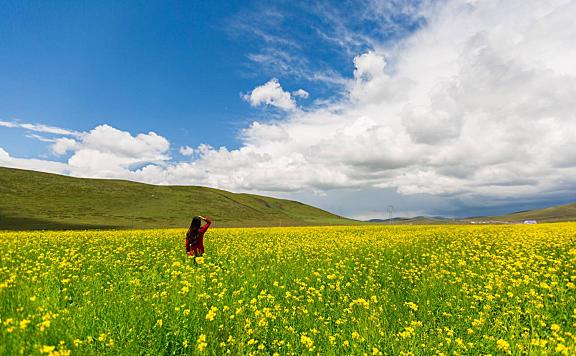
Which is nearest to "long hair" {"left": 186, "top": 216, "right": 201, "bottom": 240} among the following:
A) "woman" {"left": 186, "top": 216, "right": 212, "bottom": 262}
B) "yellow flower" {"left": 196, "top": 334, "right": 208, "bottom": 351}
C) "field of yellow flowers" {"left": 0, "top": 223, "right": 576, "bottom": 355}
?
"woman" {"left": 186, "top": 216, "right": 212, "bottom": 262}

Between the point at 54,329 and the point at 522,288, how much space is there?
989 centimetres

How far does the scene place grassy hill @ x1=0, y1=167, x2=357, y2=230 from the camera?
99375mm

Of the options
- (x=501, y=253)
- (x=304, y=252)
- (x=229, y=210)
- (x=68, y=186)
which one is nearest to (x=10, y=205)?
(x=68, y=186)

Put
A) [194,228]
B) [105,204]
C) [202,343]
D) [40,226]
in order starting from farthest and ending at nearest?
[105,204]
[40,226]
[194,228]
[202,343]

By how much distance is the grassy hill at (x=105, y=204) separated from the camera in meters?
99.4

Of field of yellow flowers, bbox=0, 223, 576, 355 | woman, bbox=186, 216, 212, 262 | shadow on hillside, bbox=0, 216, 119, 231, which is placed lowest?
shadow on hillside, bbox=0, 216, 119, 231

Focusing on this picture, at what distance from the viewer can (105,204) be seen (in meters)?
126

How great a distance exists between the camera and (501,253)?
44.6 feet

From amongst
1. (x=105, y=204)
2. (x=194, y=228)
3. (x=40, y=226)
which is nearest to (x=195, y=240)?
(x=194, y=228)

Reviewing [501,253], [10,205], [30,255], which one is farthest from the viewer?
[10,205]

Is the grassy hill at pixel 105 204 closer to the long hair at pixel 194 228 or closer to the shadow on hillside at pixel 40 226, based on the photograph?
the shadow on hillside at pixel 40 226

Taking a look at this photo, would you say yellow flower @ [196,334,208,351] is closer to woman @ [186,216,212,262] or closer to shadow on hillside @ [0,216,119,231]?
woman @ [186,216,212,262]

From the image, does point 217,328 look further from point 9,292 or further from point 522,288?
point 522,288

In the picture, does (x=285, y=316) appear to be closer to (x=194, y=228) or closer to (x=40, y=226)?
(x=194, y=228)
